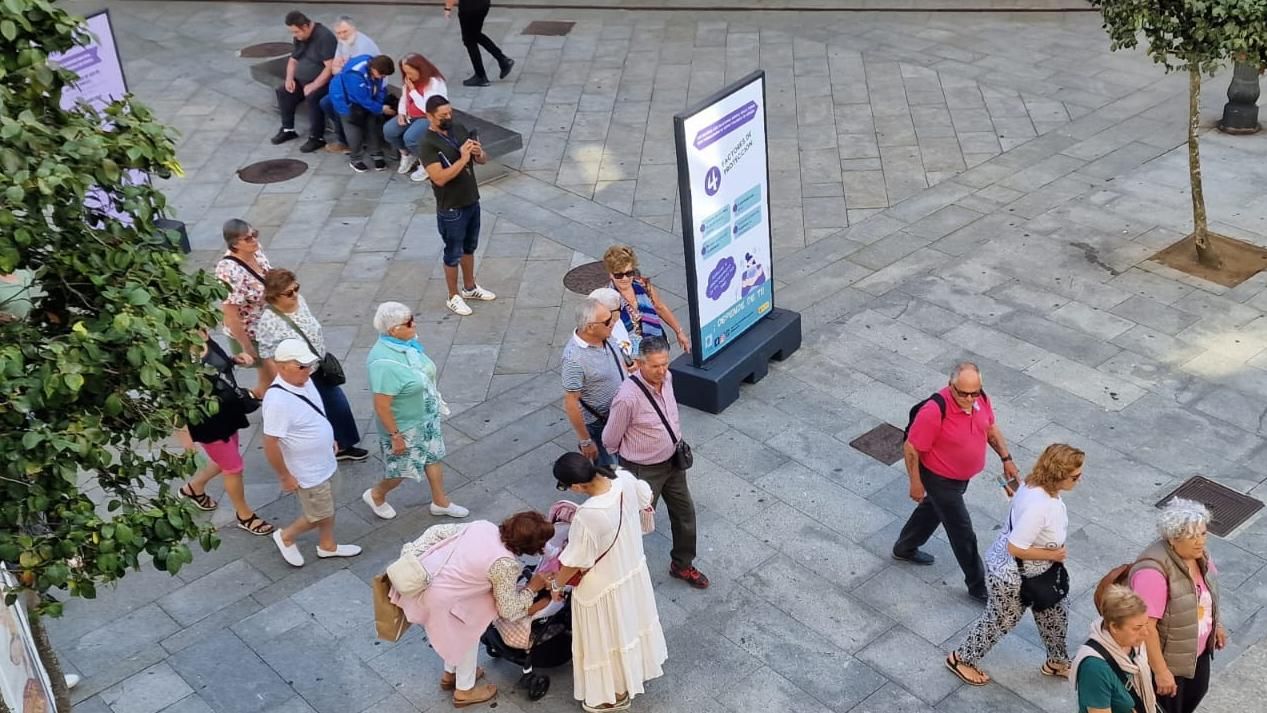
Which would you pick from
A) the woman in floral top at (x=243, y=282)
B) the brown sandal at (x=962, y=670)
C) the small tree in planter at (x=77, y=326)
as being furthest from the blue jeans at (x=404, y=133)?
the small tree in planter at (x=77, y=326)

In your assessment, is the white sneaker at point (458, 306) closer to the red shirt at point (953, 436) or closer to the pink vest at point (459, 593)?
the pink vest at point (459, 593)

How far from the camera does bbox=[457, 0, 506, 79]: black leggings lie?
628 inches

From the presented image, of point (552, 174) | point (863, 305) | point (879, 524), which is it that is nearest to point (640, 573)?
point (879, 524)

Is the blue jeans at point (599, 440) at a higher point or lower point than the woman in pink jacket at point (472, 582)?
lower

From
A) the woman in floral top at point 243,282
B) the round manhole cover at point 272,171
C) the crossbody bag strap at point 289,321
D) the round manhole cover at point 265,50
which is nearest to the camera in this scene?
the crossbody bag strap at point 289,321

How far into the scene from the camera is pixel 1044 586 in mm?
6465

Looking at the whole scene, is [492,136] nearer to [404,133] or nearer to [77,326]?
[404,133]

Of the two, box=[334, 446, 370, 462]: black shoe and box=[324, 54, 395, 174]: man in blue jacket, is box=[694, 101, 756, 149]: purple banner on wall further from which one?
box=[324, 54, 395, 174]: man in blue jacket

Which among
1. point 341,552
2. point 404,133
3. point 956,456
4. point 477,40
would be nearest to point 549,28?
point 477,40

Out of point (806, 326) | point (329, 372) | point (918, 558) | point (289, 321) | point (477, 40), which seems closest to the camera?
point (918, 558)

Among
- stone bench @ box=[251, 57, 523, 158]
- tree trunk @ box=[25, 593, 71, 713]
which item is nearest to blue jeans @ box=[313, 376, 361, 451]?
tree trunk @ box=[25, 593, 71, 713]

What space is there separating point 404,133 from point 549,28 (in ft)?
18.8

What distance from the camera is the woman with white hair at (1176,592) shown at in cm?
575

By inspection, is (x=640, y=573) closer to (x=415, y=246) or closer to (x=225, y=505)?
(x=225, y=505)
